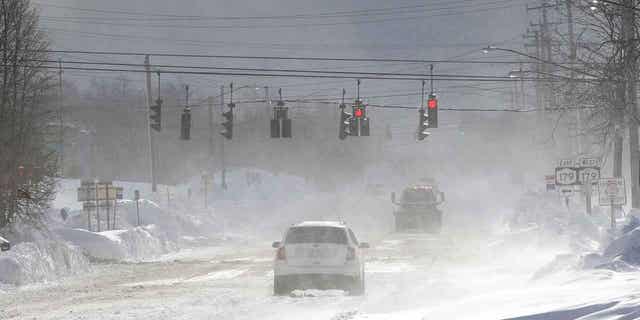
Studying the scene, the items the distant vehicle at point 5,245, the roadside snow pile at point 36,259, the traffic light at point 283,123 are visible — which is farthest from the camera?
the traffic light at point 283,123

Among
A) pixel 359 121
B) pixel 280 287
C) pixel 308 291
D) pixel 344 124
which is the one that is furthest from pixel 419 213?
pixel 308 291

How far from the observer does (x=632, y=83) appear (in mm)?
26188

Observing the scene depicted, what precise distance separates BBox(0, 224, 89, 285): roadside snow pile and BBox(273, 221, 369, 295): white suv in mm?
7603

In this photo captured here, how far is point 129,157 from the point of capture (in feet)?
448

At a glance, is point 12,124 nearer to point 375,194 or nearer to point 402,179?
point 375,194

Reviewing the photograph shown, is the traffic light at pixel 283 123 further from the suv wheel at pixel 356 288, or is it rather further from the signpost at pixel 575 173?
the suv wheel at pixel 356 288

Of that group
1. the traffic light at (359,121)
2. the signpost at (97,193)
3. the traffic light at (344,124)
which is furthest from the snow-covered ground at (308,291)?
the traffic light at (344,124)

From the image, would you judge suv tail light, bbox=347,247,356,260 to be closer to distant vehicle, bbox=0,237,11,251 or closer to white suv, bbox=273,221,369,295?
white suv, bbox=273,221,369,295

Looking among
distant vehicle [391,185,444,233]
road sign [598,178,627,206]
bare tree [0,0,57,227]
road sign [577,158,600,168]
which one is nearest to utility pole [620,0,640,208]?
road sign [577,158,600,168]

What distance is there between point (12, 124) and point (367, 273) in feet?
41.2

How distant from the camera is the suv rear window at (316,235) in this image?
1786 cm

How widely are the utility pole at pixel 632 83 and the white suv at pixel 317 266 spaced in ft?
30.0

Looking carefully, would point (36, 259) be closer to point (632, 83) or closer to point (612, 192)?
point (612, 192)

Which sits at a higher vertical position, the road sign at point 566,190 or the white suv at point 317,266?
the road sign at point 566,190
